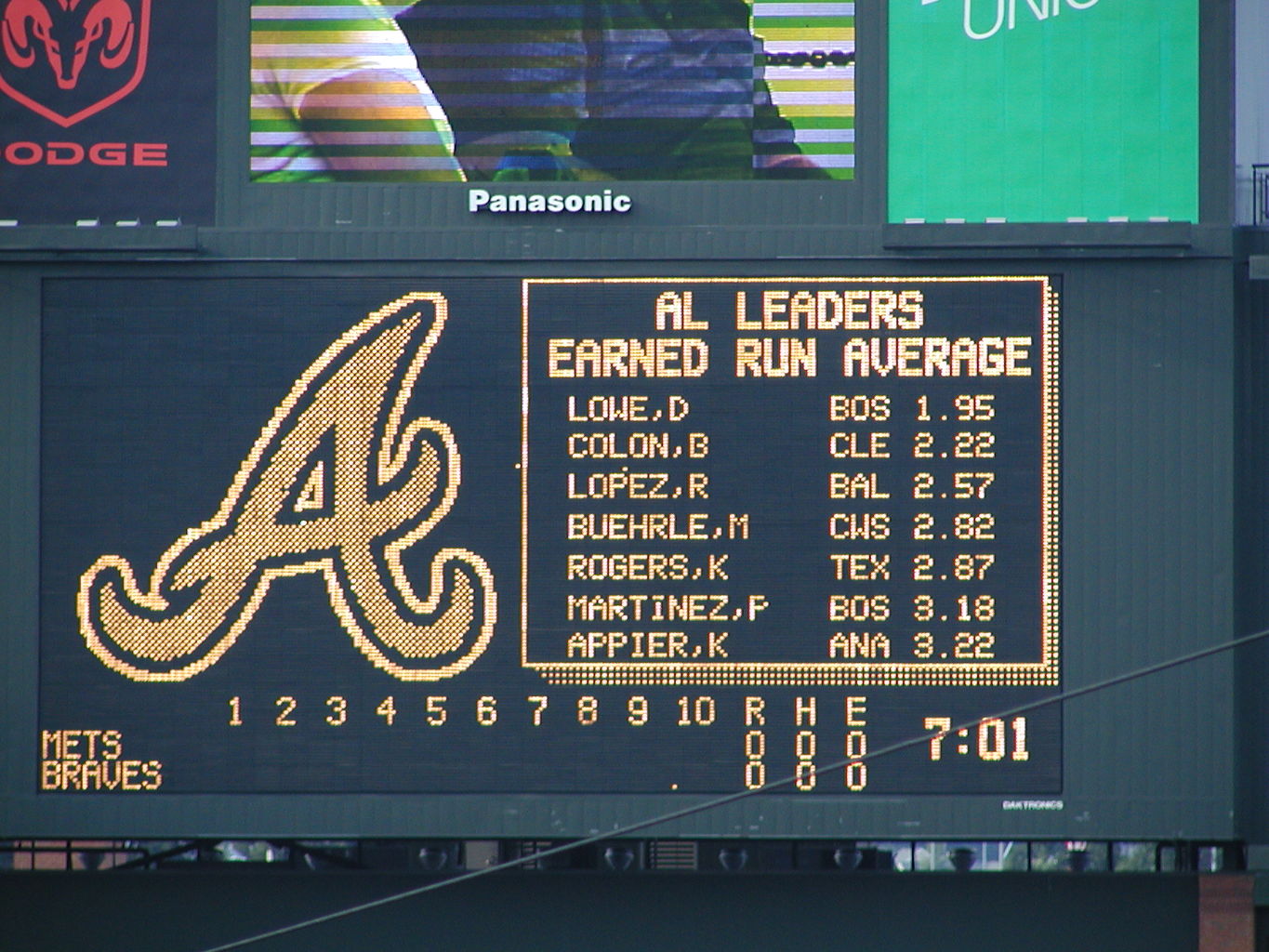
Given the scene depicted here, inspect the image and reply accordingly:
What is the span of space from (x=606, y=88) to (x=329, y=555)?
111 inches

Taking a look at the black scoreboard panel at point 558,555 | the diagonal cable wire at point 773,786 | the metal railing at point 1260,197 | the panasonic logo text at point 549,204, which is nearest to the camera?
the diagonal cable wire at point 773,786

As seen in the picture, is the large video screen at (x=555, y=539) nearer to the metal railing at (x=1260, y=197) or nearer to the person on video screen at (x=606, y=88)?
the person on video screen at (x=606, y=88)

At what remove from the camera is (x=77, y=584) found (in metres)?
8.24

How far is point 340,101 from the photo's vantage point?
27.6 ft

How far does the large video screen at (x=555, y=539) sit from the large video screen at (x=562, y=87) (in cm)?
70

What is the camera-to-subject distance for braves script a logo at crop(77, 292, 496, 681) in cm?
820

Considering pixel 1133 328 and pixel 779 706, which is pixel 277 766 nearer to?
pixel 779 706

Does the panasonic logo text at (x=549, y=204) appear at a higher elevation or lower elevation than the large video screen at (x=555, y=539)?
higher

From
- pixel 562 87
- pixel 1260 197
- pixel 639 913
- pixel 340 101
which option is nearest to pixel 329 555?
pixel 340 101

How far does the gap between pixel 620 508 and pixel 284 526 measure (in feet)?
5.69

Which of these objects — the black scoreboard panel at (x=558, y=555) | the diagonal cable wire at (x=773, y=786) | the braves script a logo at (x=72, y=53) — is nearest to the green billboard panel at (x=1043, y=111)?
the black scoreboard panel at (x=558, y=555)

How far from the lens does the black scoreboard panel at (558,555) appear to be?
8.16 metres

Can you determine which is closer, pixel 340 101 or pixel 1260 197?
pixel 340 101

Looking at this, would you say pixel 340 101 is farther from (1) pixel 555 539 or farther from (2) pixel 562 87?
(1) pixel 555 539
